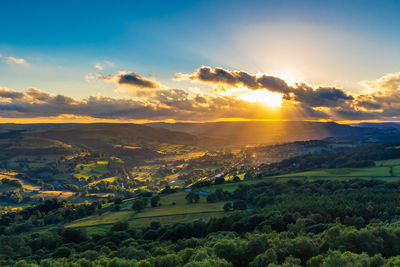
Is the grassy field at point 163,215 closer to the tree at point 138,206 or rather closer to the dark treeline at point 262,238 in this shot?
the tree at point 138,206

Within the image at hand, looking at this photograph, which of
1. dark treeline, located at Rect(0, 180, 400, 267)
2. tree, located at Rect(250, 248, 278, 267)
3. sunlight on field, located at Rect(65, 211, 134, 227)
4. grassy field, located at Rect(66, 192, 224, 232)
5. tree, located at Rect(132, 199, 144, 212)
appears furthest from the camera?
tree, located at Rect(132, 199, 144, 212)

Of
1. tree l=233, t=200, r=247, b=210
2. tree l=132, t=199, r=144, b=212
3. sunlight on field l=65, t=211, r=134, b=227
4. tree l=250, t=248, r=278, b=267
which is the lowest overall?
sunlight on field l=65, t=211, r=134, b=227

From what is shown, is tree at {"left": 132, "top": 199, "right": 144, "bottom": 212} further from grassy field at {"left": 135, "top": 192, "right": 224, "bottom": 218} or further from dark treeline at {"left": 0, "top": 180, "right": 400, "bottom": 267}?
dark treeline at {"left": 0, "top": 180, "right": 400, "bottom": 267}

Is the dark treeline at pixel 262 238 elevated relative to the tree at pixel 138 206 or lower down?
elevated

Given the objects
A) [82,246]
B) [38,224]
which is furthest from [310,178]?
[38,224]

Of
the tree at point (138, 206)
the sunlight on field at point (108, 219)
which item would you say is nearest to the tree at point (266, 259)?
the sunlight on field at point (108, 219)

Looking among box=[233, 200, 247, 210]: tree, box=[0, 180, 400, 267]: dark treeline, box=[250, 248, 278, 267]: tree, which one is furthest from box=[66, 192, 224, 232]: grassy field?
box=[250, 248, 278, 267]: tree

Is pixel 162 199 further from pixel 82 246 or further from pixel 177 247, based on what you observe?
pixel 177 247

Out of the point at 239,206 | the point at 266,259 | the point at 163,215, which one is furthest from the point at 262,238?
the point at 239,206
